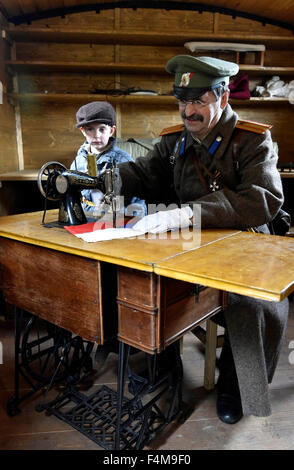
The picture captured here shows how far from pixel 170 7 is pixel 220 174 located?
2.53m

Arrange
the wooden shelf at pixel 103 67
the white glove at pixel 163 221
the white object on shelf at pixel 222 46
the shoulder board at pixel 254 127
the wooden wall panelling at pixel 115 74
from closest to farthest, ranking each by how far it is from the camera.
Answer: the white glove at pixel 163 221 < the shoulder board at pixel 254 127 < the wooden shelf at pixel 103 67 < the white object on shelf at pixel 222 46 < the wooden wall panelling at pixel 115 74

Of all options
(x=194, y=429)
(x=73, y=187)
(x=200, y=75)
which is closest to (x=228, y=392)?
(x=194, y=429)

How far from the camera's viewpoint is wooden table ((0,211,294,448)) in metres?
0.90

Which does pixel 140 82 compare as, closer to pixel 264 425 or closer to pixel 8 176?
pixel 8 176

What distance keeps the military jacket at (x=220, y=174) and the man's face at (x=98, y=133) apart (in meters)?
0.45

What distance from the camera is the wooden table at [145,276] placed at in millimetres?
902

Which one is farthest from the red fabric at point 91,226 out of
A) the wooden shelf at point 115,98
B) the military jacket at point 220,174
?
the wooden shelf at point 115,98

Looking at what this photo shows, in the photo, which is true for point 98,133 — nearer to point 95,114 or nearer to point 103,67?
point 95,114

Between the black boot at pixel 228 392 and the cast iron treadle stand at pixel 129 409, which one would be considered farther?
the black boot at pixel 228 392

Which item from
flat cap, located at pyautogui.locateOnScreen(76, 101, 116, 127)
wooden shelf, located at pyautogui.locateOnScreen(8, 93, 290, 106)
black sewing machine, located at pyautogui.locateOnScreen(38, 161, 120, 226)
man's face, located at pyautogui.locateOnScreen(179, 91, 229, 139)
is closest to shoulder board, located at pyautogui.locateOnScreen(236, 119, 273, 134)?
man's face, located at pyautogui.locateOnScreen(179, 91, 229, 139)

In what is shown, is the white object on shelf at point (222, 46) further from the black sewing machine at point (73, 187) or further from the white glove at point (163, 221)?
the white glove at point (163, 221)

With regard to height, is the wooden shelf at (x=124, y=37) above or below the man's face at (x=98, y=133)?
above

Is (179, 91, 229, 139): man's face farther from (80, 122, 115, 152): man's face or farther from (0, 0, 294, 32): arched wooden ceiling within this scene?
(0, 0, 294, 32): arched wooden ceiling

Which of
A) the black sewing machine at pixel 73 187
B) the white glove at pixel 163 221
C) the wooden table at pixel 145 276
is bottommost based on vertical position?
the wooden table at pixel 145 276
